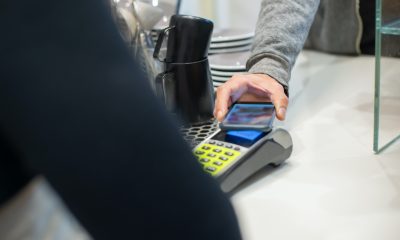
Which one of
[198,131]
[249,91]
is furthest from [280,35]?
[198,131]

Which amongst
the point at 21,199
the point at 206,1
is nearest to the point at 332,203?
the point at 21,199

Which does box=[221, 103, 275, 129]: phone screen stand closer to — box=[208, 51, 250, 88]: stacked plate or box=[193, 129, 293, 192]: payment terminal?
box=[193, 129, 293, 192]: payment terminal

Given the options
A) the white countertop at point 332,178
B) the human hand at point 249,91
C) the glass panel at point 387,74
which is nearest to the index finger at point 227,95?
the human hand at point 249,91

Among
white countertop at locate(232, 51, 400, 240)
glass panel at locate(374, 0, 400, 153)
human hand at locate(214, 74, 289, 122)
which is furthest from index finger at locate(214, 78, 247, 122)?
glass panel at locate(374, 0, 400, 153)

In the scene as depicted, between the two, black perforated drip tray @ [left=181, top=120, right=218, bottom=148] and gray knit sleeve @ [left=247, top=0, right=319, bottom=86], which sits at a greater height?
gray knit sleeve @ [left=247, top=0, right=319, bottom=86]

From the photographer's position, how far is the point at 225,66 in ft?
3.11

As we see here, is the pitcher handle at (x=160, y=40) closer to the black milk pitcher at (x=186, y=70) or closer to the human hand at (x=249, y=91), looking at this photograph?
the black milk pitcher at (x=186, y=70)

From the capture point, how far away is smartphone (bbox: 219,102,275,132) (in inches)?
26.7

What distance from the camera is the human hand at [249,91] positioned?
76 centimetres

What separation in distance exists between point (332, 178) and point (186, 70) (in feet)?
0.88

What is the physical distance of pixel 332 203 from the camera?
0.59 m

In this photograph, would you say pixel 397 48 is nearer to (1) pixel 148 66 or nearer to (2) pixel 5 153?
(1) pixel 148 66

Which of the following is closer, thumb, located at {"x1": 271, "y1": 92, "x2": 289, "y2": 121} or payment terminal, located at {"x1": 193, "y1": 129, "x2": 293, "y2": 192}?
payment terminal, located at {"x1": 193, "y1": 129, "x2": 293, "y2": 192}

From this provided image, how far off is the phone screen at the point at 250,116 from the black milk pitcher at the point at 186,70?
0.06m
